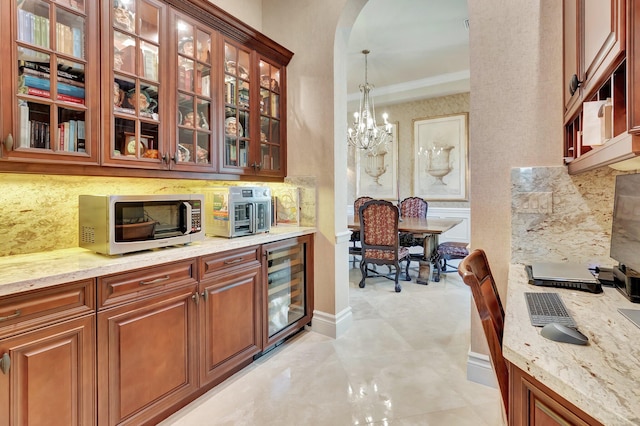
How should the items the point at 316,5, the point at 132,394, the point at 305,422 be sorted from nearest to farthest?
the point at 132,394 → the point at 305,422 → the point at 316,5

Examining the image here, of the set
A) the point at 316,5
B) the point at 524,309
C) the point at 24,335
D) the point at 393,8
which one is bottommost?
the point at 24,335

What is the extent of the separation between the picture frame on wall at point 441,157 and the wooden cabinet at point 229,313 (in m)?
4.64

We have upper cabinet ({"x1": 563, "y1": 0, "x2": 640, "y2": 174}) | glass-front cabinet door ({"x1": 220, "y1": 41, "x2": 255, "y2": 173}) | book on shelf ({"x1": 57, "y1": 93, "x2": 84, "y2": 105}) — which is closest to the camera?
upper cabinet ({"x1": 563, "y1": 0, "x2": 640, "y2": 174})

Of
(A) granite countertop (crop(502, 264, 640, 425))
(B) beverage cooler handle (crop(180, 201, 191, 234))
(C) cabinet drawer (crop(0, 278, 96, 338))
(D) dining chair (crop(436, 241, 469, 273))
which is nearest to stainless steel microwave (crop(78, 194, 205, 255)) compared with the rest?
(B) beverage cooler handle (crop(180, 201, 191, 234))

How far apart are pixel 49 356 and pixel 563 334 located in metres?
1.82

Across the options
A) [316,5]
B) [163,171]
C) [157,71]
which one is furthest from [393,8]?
[163,171]

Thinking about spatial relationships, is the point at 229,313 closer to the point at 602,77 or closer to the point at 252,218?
the point at 252,218

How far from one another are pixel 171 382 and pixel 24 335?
2.48 feet

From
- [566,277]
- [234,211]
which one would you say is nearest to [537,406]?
[566,277]

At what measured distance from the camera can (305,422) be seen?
1.72 m

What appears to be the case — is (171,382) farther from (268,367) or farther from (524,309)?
(524,309)

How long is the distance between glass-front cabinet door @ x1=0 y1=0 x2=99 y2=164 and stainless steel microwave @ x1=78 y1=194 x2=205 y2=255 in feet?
0.96

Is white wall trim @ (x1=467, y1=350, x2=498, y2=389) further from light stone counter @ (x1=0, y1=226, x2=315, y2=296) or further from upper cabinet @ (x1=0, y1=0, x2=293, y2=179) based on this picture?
upper cabinet @ (x1=0, y1=0, x2=293, y2=179)

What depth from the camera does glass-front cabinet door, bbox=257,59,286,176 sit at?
2.75m
